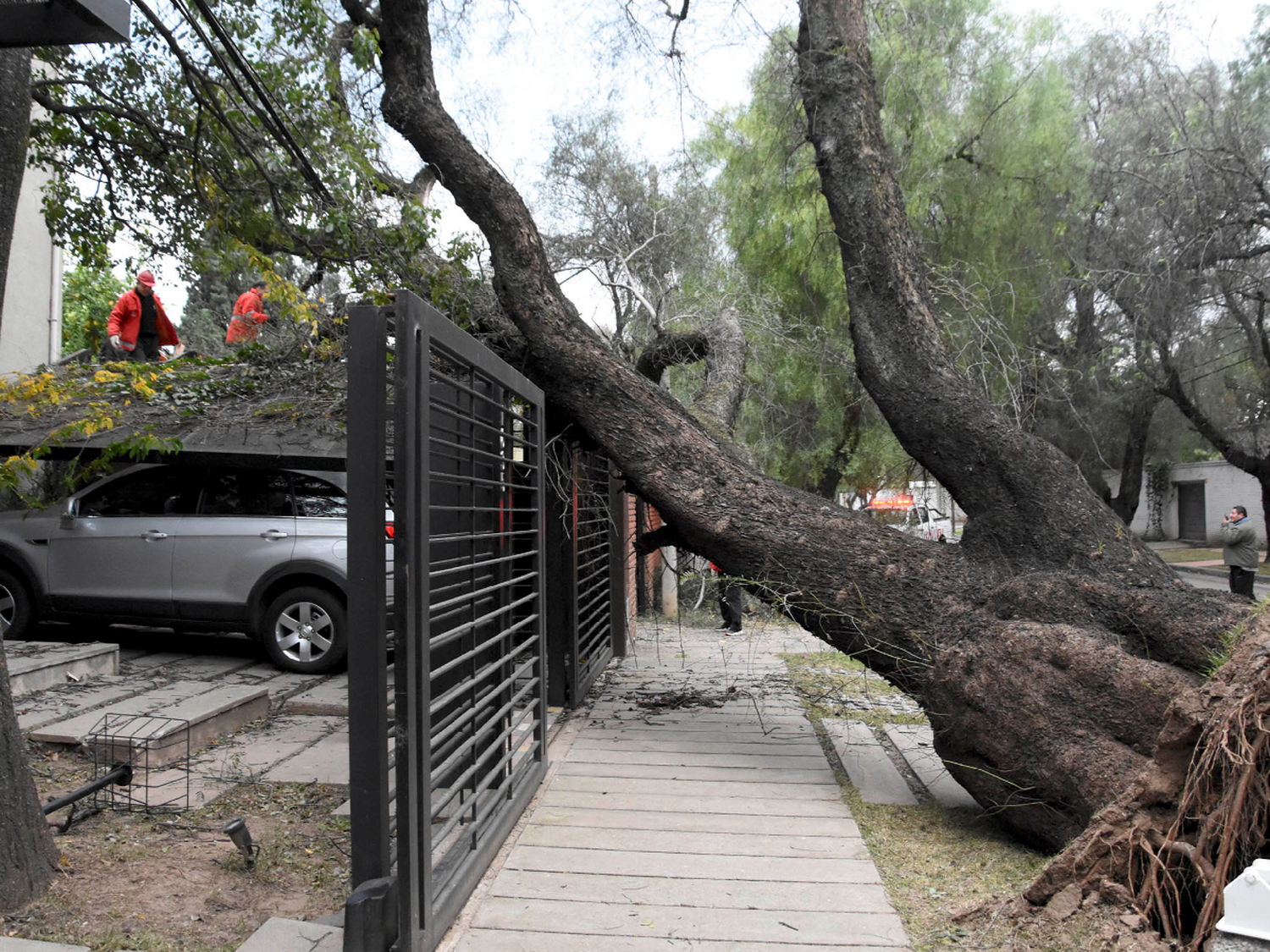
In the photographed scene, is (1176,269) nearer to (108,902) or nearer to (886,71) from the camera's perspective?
(886,71)

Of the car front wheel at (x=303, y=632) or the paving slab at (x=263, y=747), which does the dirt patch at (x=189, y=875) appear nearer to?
the paving slab at (x=263, y=747)

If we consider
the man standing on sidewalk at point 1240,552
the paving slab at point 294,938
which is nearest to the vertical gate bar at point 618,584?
the paving slab at point 294,938

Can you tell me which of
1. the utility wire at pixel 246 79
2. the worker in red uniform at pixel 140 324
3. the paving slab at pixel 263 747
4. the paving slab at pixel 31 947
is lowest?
the paving slab at pixel 263 747

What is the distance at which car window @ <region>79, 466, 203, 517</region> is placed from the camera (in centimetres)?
800

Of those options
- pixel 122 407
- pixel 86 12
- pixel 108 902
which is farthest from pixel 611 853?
pixel 122 407

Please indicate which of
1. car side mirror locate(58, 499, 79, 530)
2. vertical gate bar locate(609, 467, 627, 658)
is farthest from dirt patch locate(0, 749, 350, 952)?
vertical gate bar locate(609, 467, 627, 658)

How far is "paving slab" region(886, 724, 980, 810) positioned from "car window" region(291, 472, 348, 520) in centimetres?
484

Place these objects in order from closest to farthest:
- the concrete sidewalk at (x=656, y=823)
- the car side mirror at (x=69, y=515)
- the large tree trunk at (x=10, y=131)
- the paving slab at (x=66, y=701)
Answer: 1. the concrete sidewalk at (x=656, y=823)
2. the large tree trunk at (x=10, y=131)
3. the paving slab at (x=66, y=701)
4. the car side mirror at (x=69, y=515)

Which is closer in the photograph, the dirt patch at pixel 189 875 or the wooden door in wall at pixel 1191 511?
the dirt patch at pixel 189 875

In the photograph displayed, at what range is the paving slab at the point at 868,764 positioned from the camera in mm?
5004

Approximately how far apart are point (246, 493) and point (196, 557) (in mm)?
665

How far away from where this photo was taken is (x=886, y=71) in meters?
11.2

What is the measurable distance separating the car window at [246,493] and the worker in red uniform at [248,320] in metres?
1.16

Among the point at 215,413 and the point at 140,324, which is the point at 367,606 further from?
the point at 140,324
